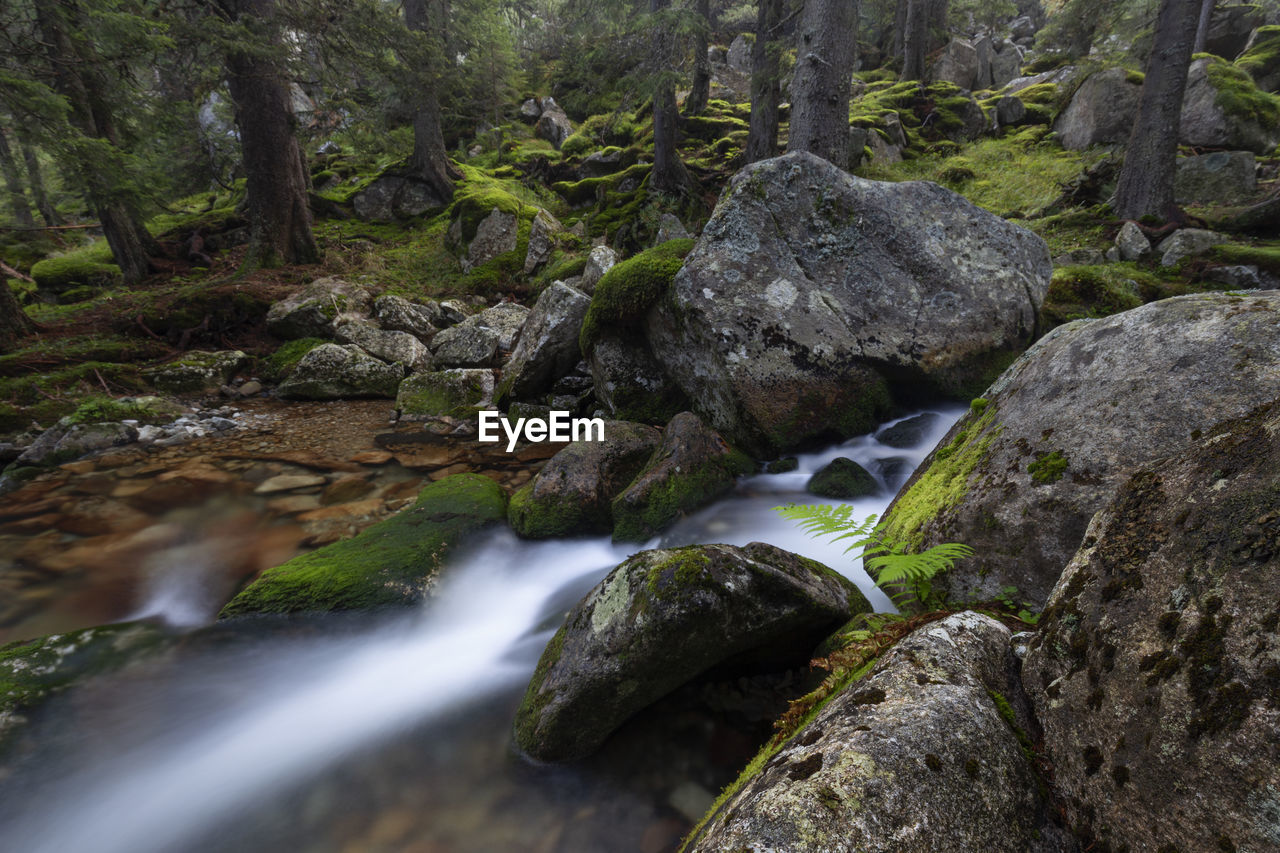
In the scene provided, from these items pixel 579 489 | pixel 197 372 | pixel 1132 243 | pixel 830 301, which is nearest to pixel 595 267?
pixel 830 301

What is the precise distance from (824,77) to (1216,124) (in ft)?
30.8

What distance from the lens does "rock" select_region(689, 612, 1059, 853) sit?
1207 millimetres

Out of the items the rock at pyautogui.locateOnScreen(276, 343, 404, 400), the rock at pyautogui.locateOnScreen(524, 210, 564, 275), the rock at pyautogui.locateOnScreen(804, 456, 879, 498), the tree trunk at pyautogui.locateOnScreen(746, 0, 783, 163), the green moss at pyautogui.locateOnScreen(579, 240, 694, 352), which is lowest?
the rock at pyautogui.locateOnScreen(804, 456, 879, 498)

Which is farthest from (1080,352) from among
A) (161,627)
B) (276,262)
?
(276,262)

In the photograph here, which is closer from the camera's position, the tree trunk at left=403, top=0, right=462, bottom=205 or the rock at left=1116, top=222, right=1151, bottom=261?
the rock at left=1116, top=222, right=1151, bottom=261

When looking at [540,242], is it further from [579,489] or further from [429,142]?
[579,489]

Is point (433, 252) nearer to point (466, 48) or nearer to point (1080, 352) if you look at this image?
point (466, 48)

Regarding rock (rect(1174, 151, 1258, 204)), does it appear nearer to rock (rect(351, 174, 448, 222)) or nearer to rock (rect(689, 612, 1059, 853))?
rock (rect(689, 612, 1059, 853))

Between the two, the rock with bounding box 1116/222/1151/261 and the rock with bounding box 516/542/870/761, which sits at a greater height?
the rock with bounding box 1116/222/1151/261

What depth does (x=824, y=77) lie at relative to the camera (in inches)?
325

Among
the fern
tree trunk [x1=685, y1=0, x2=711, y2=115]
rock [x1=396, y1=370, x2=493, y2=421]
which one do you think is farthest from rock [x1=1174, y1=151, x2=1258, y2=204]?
rock [x1=396, y1=370, x2=493, y2=421]

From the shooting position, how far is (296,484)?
6.16 meters

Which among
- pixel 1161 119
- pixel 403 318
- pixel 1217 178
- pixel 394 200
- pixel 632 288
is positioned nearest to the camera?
pixel 632 288

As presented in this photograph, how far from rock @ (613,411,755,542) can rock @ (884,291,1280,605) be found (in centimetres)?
210
